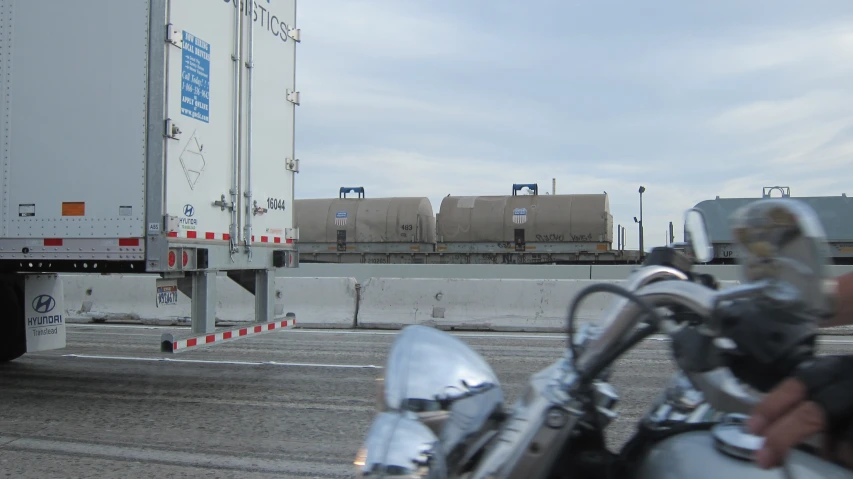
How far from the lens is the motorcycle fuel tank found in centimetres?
137

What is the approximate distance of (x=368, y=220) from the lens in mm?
25672

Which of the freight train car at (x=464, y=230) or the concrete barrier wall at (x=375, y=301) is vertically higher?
the freight train car at (x=464, y=230)

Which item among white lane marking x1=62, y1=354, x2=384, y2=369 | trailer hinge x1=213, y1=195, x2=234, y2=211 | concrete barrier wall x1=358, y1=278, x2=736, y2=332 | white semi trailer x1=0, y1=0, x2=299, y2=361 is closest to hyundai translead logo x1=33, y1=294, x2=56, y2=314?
white semi trailer x1=0, y1=0, x2=299, y2=361

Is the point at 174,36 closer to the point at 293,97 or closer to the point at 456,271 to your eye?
the point at 293,97

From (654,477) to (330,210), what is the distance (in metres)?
24.9

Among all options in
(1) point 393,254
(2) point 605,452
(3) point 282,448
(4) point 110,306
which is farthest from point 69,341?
(1) point 393,254

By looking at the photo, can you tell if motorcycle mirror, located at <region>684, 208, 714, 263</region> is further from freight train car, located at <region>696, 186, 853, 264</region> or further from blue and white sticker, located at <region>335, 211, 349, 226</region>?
blue and white sticker, located at <region>335, 211, 349, 226</region>

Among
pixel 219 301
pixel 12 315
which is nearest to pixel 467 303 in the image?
pixel 219 301

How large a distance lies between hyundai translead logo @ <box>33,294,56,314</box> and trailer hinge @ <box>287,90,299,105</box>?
3281 millimetres

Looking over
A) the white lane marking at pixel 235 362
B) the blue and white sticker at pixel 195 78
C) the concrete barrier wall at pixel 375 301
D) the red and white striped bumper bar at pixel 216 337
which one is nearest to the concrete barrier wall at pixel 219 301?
the concrete barrier wall at pixel 375 301

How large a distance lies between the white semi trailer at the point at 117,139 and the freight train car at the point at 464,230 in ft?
61.5

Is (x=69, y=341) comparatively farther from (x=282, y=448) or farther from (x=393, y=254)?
(x=393, y=254)

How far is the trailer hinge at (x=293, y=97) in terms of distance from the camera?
793cm

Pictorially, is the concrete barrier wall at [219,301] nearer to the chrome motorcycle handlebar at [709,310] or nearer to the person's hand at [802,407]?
the chrome motorcycle handlebar at [709,310]
